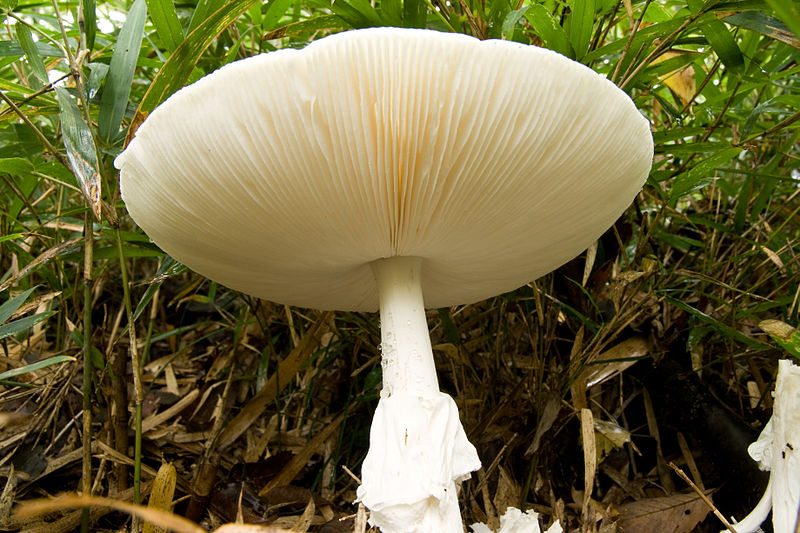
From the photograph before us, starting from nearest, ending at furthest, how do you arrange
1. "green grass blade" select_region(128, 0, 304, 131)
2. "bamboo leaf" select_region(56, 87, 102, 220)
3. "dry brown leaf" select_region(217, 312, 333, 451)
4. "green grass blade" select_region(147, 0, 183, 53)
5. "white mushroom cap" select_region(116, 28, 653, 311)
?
"white mushroom cap" select_region(116, 28, 653, 311)
"bamboo leaf" select_region(56, 87, 102, 220)
"green grass blade" select_region(128, 0, 304, 131)
"green grass blade" select_region(147, 0, 183, 53)
"dry brown leaf" select_region(217, 312, 333, 451)

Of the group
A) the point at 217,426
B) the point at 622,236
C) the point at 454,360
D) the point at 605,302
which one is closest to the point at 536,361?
the point at 454,360

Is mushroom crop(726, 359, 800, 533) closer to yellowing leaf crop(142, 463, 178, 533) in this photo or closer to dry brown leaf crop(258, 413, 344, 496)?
dry brown leaf crop(258, 413, 344, 496)

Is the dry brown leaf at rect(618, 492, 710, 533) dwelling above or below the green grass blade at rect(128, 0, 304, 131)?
below

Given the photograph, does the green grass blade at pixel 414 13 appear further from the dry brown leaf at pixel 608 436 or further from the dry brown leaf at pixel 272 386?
the dry brown leaf at pixel 608 436

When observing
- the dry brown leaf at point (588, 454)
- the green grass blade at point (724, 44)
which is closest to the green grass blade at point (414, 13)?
the green grass blade at point (724, 44)

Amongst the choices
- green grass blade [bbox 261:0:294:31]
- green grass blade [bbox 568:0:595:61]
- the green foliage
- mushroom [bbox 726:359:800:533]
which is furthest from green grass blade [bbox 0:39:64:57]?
mushroom [bbox 726:359:800:533]
